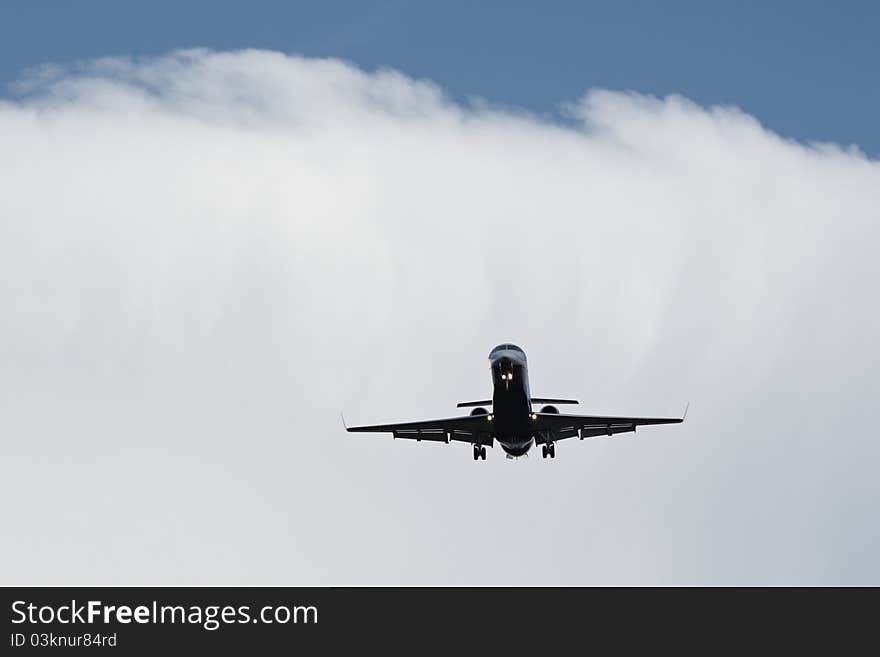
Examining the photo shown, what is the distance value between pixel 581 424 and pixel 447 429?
11.8 metres

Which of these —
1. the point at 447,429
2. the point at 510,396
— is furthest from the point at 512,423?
the point at 447,429

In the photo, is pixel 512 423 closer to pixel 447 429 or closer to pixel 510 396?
pixel 510 396

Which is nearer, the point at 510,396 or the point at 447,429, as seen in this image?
the point at 510,396

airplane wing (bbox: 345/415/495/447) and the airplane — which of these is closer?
the airplane

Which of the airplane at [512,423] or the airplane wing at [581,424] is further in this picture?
the airplane wing at [581,424]

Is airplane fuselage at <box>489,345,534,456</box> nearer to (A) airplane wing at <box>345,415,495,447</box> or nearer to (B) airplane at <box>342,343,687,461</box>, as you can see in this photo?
(B) airplane at <box>342,343,687,461</box>

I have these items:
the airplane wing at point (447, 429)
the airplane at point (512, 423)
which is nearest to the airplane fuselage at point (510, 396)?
the airplane at point (512, 423)

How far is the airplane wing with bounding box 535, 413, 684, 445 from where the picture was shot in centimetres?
12569

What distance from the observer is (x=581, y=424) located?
424 feet

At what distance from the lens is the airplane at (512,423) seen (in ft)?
381

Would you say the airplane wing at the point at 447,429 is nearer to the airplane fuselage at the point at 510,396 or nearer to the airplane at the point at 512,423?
the airplane at the point at 512,423

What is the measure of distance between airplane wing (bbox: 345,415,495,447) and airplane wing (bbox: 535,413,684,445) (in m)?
4.57

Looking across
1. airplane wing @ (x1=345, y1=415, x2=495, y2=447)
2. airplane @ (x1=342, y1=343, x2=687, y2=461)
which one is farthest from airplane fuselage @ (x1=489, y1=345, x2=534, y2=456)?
airplane wing @ (x1=345, y1=415, x2=495, y2=447)
